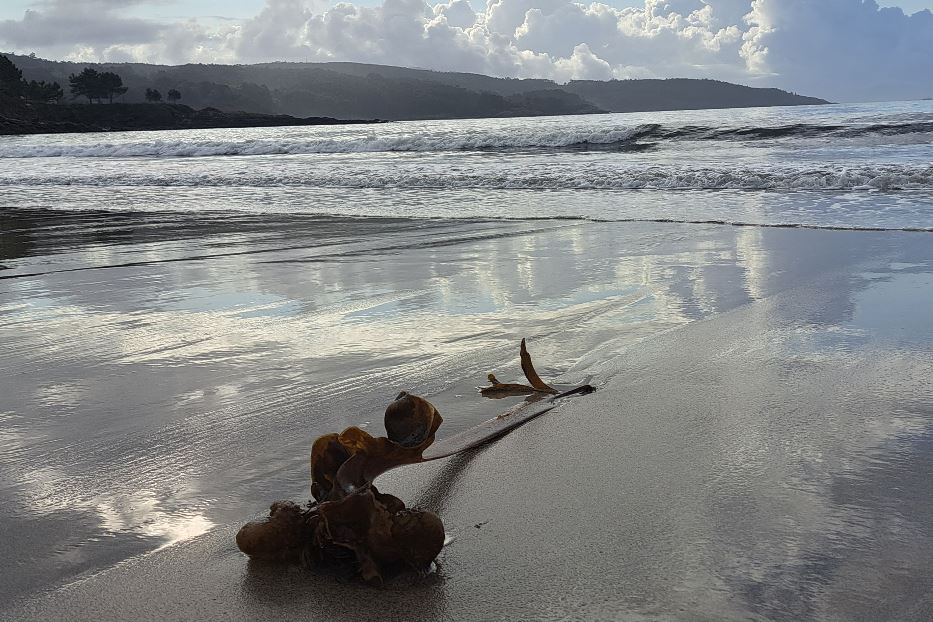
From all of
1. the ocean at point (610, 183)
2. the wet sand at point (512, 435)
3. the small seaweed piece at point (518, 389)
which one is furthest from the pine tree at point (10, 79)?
the small seaweed piece at point (518, 389)

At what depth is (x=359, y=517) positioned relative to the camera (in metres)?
1.57

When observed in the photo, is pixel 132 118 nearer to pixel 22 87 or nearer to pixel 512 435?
pixel 22 87

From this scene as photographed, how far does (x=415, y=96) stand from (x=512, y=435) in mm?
162196

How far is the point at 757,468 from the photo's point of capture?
6.83ft

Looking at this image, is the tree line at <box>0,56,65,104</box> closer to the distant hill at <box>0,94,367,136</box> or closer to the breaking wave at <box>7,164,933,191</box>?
the distant hill at <box>0,94,367,136</box>

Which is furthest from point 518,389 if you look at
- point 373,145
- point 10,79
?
point 10,79

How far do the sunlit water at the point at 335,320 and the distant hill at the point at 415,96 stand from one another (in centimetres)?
13079

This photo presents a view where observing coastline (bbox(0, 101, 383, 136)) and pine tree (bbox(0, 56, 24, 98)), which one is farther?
pine tree (bbox(0, 56, 24, 98))

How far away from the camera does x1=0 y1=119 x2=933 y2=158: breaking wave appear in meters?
23.6

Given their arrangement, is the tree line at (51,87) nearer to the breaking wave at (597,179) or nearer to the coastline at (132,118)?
the coastline at (132,118)

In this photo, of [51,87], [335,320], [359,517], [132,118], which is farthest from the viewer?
[51,87]

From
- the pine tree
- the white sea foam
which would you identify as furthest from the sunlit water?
the pine tree

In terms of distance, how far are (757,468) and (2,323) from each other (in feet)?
11.7

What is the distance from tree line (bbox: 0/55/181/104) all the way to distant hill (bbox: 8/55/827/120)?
90.9ft
